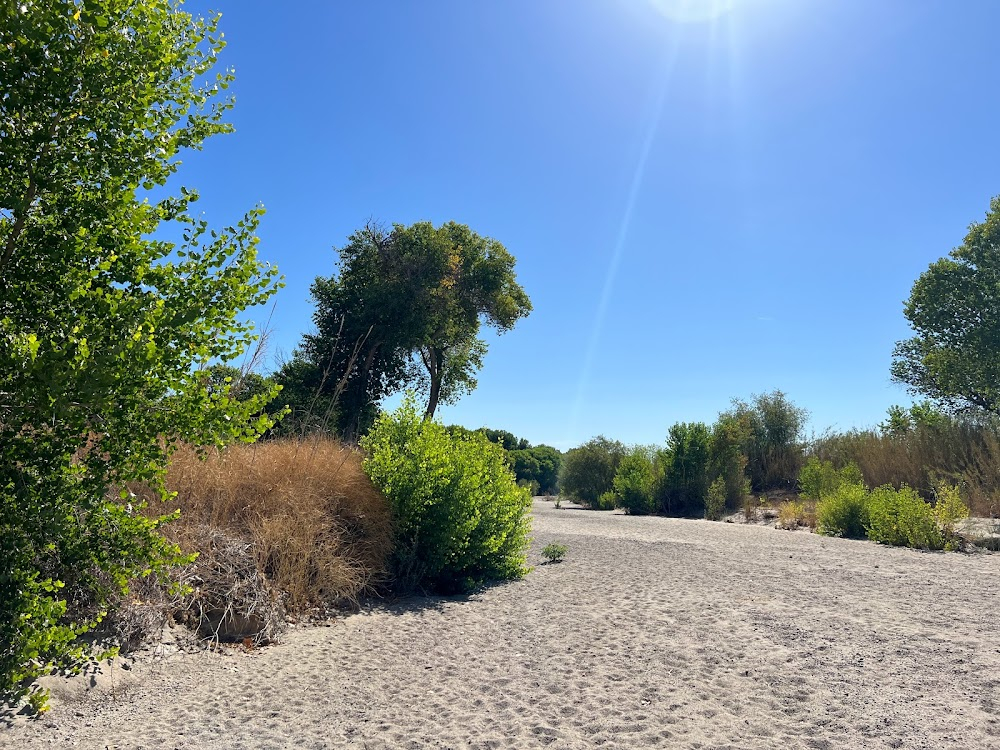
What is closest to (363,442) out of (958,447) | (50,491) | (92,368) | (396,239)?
(50,491)

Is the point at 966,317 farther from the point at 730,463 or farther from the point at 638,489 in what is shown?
the point at 638,489

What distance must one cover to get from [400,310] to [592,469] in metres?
13.6

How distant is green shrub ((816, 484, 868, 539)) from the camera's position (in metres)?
12.1

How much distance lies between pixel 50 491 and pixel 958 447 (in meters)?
21.0

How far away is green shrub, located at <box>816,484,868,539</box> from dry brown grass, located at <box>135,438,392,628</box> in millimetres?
10008

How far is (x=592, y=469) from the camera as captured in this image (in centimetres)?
2873

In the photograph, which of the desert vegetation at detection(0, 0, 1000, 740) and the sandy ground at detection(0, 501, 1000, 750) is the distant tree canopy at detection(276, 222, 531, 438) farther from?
the sandy ground at detection(0, 501, 1000, 750)

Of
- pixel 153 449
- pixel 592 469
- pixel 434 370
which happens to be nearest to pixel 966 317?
pixel 592 469

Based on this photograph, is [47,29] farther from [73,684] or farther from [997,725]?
[997,725]

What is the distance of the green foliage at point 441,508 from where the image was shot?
680 cm

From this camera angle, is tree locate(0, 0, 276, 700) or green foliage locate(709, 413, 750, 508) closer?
tree locate(0, 0, 276, 700)

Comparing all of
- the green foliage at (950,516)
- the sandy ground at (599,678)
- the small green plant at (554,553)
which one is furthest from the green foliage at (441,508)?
the green foliage at (950,516)

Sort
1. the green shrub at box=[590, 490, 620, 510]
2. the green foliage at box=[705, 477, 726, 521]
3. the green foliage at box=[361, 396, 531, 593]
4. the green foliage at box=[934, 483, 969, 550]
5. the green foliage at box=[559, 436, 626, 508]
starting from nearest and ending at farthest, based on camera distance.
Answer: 1. the green foliage at box=[361, 396, 531, 593]
2. the green foliage at box=[934, 483, 969, 550]
3. the green foliage at box=[705, 477, 726, 521]
4. the green shrub at box=[590, 490, 620, 510]
5. the green foliage at box=[559, 436, 626, 508]

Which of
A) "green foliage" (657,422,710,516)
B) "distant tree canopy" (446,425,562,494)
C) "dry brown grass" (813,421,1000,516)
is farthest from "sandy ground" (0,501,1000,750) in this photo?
"distant tree canopy" (446,425,562,494)
